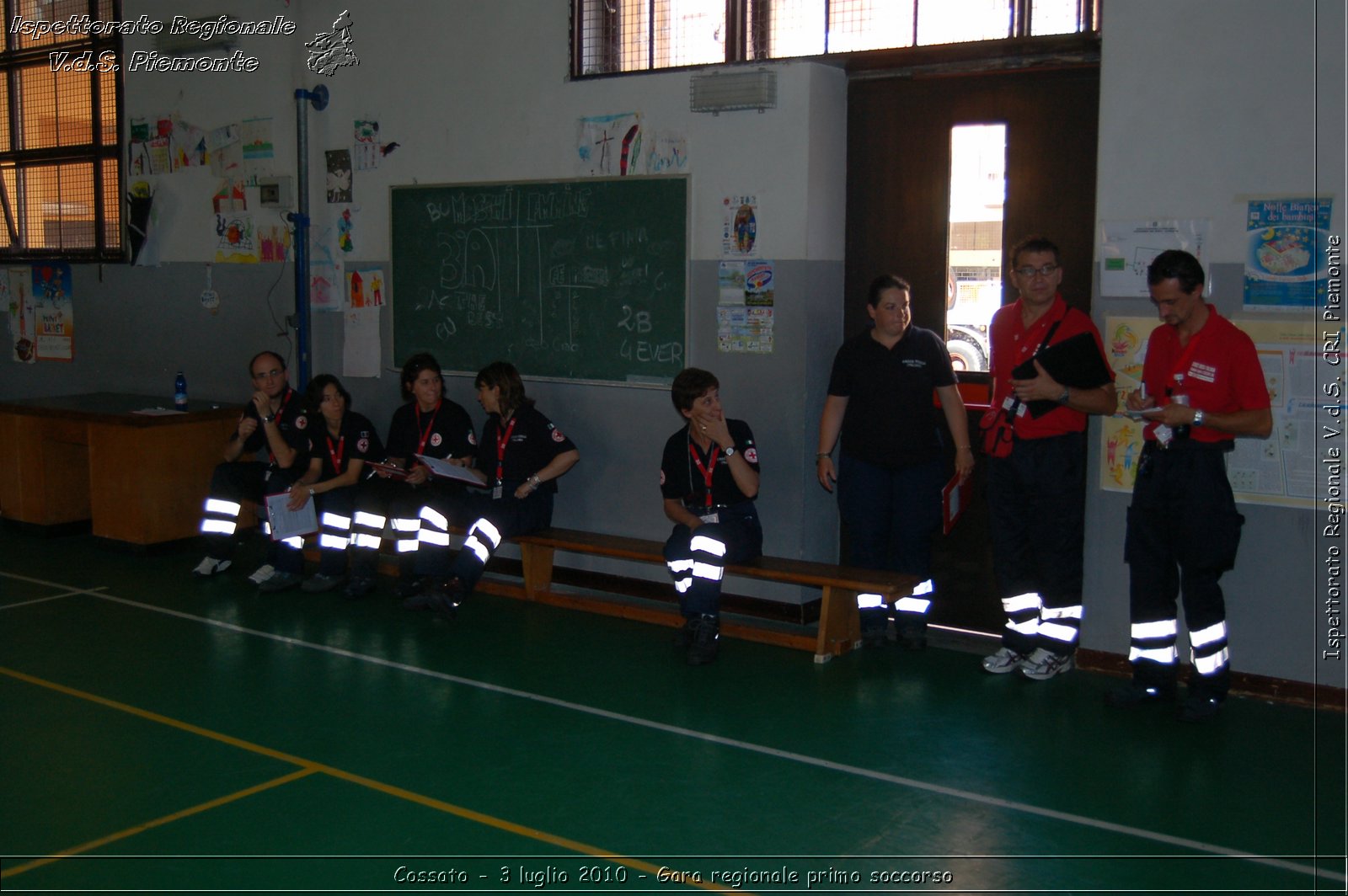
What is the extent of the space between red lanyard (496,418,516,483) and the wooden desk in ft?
7.55

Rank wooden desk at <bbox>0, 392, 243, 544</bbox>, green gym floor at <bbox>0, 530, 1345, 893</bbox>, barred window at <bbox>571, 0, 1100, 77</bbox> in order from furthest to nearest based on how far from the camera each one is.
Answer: wooden desk at <bbox>0, 392, 243, 544</bbox>, barred window at <bbox>571, 0, 1100, 77</bbox>, green gym floor at <bbox>0, 530, 1345, 893</bbox>

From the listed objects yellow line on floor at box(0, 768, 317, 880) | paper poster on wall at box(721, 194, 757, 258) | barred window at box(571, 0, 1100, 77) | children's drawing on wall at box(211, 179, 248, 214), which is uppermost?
barred window at box(571, 0, 1100, 77)

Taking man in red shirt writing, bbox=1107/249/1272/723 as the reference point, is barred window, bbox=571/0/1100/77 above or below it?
above

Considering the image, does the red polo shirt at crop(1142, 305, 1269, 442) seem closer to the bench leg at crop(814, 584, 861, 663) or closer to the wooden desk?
the bench leg at crop(814, 584, 861, 663)

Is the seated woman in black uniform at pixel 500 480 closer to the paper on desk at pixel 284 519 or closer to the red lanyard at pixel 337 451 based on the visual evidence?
the red lanyard at pixel 337 451

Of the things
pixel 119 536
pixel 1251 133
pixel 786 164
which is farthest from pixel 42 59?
pixel 1251 133

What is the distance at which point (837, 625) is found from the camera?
5.45 meters

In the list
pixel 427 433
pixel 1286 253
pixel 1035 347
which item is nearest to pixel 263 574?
pixel 427 433

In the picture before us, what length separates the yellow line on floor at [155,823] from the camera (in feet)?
11.3

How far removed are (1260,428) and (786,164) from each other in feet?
8.10

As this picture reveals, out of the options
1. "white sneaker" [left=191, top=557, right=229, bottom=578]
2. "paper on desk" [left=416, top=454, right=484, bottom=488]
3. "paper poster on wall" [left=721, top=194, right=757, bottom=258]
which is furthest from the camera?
"white sneaker" [left=191, top=557, right=229, bottom=578]

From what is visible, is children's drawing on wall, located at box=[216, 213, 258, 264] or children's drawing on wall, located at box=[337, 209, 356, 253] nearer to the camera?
children's drawing on wall, located at box=[337, 209, 356, 253]

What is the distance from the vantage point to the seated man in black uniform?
→ 22.1ft

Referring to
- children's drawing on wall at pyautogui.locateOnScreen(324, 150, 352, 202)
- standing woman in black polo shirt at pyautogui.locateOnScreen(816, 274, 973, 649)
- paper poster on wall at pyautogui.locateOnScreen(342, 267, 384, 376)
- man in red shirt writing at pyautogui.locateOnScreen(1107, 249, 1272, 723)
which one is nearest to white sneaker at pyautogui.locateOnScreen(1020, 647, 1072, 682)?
man in red shirt writing at pyautogui.locateOnScreen(1107, 249, 1272, 723)
